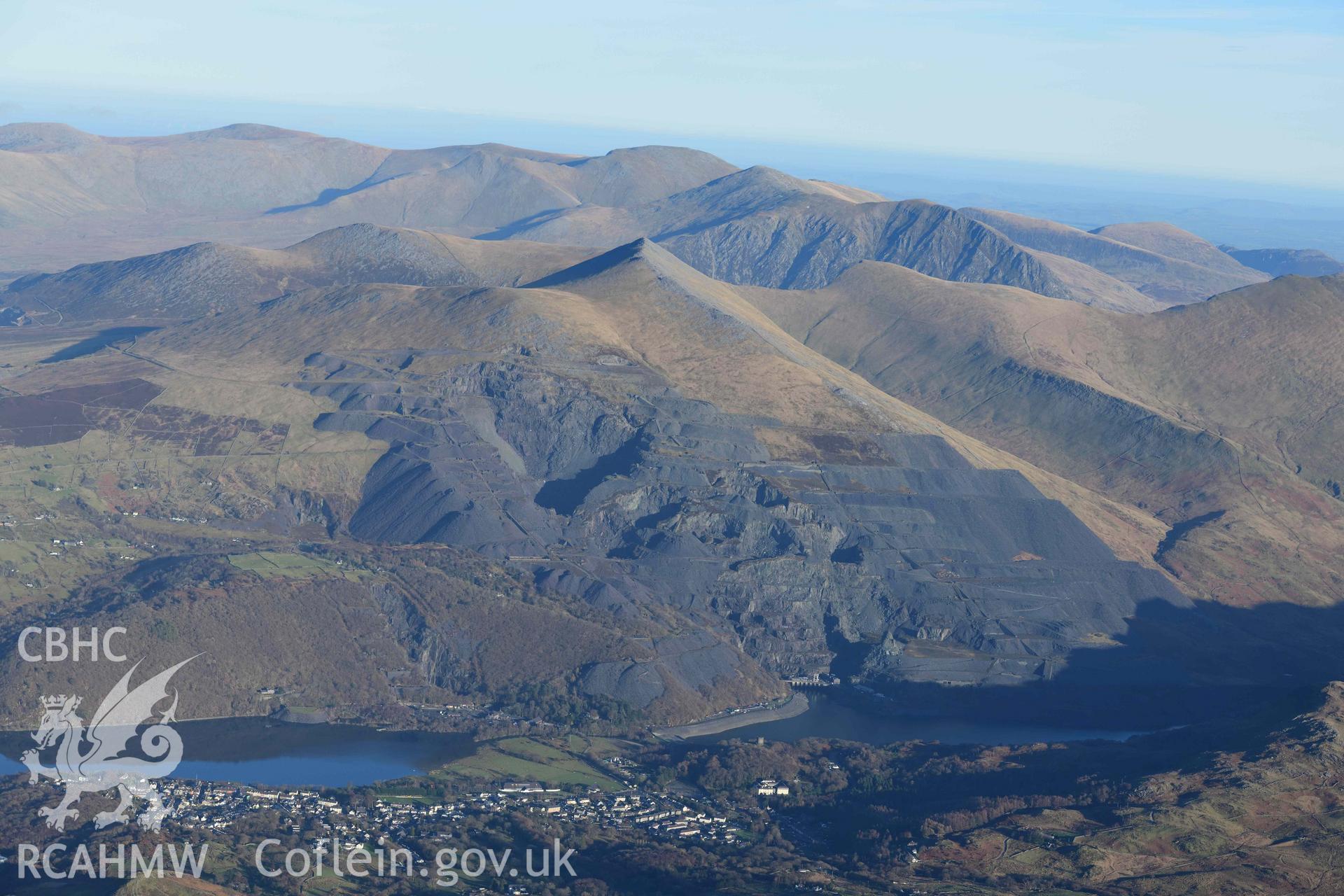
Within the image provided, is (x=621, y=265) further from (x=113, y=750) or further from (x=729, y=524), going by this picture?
(x=113, y=750)

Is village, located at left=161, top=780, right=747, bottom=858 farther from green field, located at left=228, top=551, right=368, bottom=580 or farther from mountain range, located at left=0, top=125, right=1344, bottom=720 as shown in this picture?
green field, located at left=228, top=551, right=368, bottom=580

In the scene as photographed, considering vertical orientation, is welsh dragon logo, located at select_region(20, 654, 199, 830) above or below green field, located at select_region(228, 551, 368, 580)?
below

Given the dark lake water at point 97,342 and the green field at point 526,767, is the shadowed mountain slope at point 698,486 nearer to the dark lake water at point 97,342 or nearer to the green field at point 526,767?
the green field at point 526,767

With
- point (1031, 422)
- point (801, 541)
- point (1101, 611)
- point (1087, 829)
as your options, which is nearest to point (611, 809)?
point (1087, 829)

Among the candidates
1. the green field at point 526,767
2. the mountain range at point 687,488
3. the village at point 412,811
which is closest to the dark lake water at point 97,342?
the mountain range at point 687,488

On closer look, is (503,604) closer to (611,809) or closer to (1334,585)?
(611,809)

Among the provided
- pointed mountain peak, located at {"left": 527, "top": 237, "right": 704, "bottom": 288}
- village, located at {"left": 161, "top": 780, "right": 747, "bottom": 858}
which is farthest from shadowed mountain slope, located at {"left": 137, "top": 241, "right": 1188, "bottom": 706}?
village, located at {"left": 161, "top": 780, "right": 747, "bottom": 858}

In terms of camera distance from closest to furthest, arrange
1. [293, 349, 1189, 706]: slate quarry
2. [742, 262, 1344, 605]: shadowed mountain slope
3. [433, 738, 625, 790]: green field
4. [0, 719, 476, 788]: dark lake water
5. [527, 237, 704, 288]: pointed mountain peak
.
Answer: [0, 719, 476, 788]: dark lake water → [433, 738, 625, 790]: green field → [293, 349, 1189, 706]: slate quarry → [742, 262, 1344, 605]: shadowed mountain slope → [527, 237, 704, 288]: pointed mountain peak
